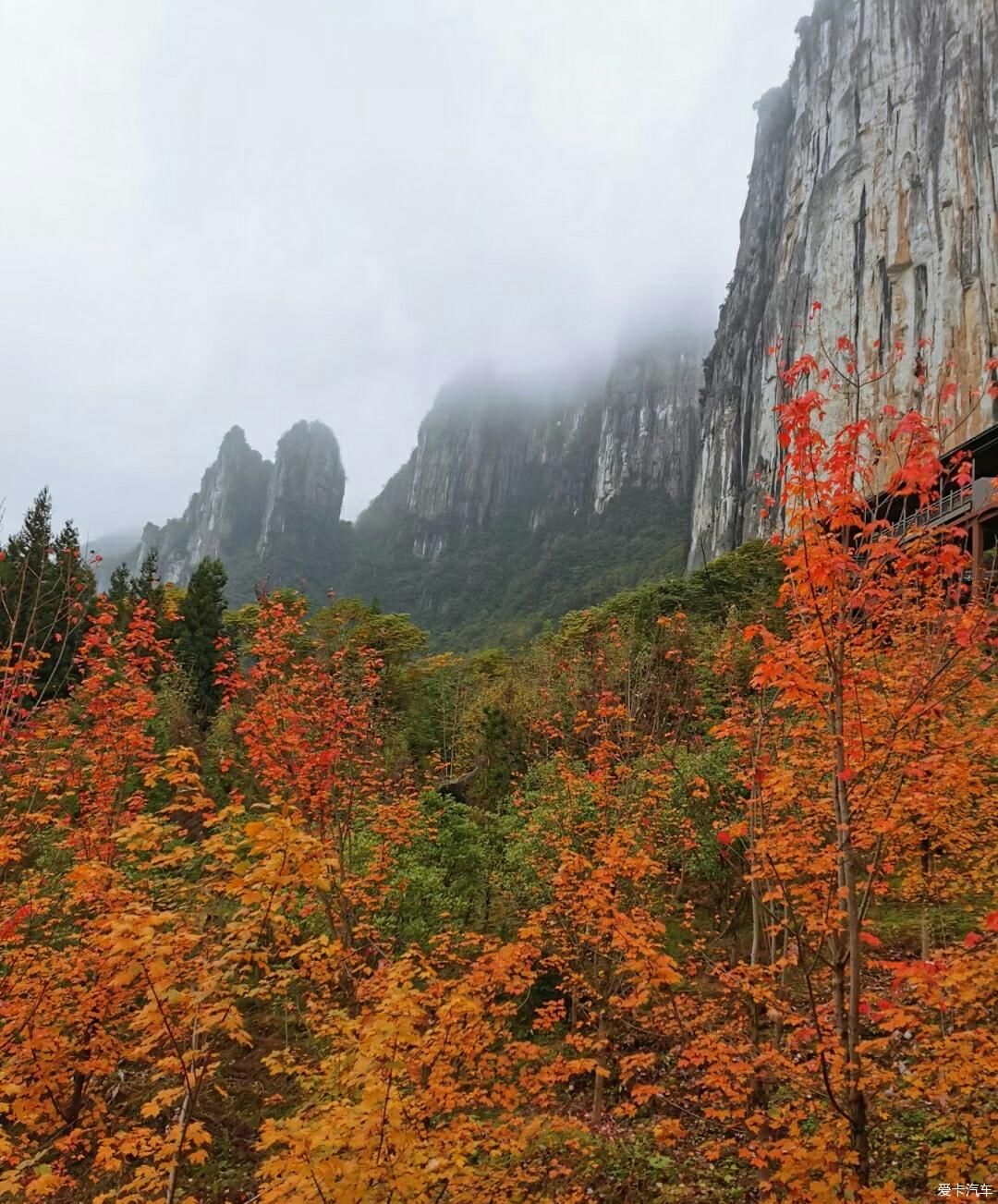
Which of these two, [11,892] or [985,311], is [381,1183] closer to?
[11,892]

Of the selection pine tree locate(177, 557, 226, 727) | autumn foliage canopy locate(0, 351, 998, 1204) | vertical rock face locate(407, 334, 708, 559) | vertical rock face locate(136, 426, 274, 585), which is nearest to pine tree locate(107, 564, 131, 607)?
pine tree locate(177, 557, 226, 727)

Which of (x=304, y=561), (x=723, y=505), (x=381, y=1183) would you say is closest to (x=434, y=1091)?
(x=381, y=1183)

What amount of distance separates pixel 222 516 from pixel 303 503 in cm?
1714

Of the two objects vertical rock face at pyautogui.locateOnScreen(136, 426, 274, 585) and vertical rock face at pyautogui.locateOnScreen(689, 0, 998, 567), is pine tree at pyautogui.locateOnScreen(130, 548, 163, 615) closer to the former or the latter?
vertical rock face at pyautogui.locateOnScreen(689, 0, 998, 567)

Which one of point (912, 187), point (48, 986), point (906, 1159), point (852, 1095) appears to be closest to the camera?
point (852, 1095)

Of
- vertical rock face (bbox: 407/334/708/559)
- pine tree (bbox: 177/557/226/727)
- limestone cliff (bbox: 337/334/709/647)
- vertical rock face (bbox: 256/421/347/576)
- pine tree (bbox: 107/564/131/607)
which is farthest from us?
vertical rock face (bbox: 256/421/347/576)

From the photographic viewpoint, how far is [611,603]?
1310 inches

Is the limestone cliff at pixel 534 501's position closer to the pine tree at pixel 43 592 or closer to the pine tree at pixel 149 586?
the pine tree at pixel 149 586

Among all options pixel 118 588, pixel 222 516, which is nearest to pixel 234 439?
pixel 222 516

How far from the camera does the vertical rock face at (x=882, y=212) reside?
33.5 metres

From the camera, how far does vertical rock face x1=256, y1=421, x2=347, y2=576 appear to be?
420 ft

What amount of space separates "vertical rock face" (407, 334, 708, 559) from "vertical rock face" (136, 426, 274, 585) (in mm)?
34319

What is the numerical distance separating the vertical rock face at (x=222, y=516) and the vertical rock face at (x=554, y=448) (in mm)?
34319

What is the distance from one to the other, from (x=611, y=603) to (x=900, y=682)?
27.0 meters
